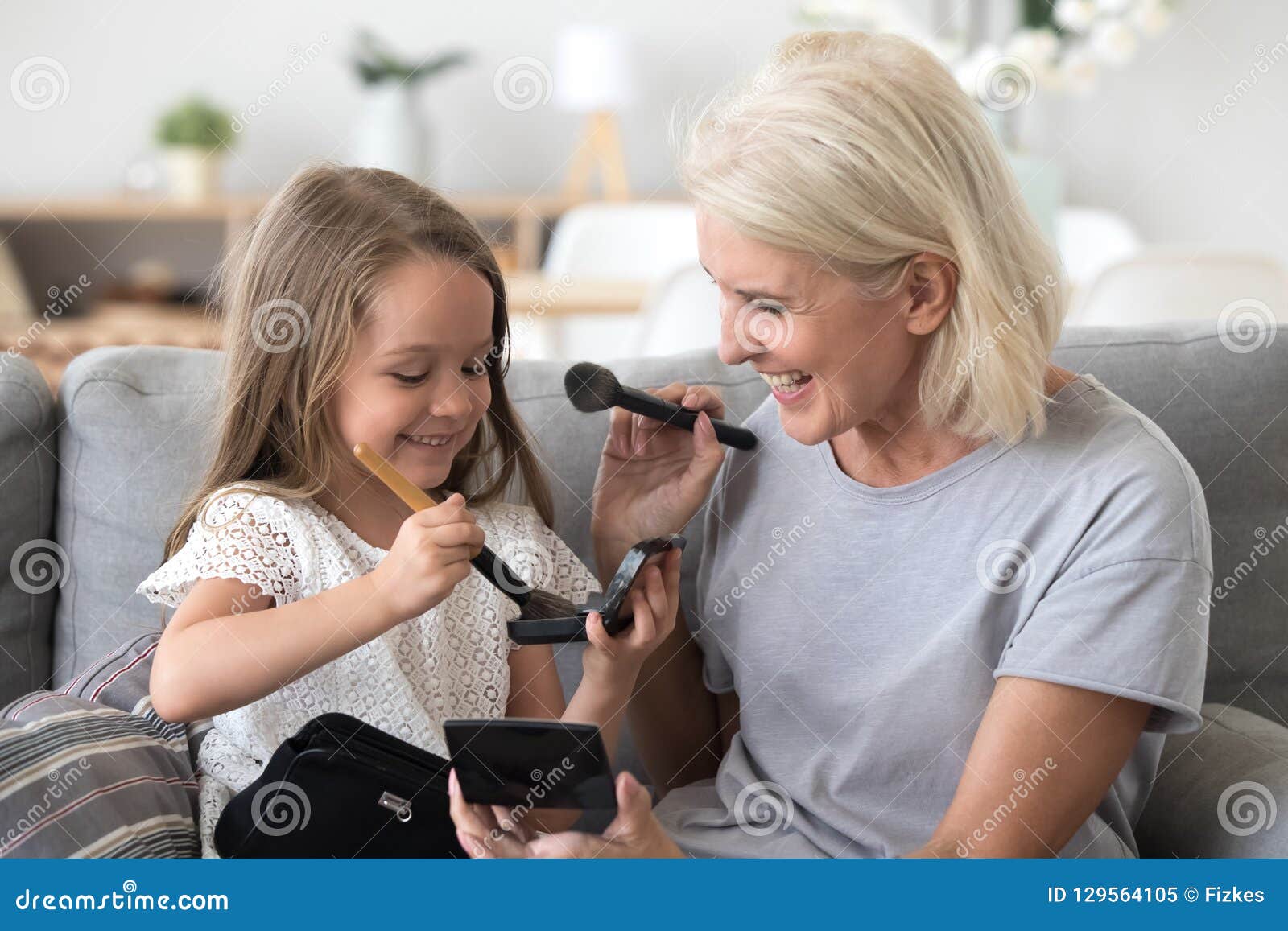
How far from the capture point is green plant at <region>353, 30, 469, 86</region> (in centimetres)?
459

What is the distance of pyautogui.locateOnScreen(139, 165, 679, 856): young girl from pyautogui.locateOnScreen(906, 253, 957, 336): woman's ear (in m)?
0.31

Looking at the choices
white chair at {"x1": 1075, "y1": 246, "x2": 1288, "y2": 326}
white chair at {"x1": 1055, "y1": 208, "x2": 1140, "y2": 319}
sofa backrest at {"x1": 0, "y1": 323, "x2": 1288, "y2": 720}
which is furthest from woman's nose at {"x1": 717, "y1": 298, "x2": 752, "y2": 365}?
white chair at {"x1": 1055, "y1": 208, "x2": 1140, "y2": 319}

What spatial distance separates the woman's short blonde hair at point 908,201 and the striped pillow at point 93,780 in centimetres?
71

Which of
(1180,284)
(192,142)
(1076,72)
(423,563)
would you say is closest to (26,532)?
(423,563)

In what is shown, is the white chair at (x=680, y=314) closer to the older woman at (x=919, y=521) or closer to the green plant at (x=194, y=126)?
the older woman at (x=919, y=521)

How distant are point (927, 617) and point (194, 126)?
3.97 metres

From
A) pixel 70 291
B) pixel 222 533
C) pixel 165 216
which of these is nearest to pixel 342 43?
pixel 165 216

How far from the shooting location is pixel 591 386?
129 cm

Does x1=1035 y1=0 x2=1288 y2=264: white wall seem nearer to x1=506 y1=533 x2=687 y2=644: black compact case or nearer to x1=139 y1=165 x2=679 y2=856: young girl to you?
x1=139 y1=165 x2=679 y2=856: young girl

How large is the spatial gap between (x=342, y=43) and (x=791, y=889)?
14.8 feet

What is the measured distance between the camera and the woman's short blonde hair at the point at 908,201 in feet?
3.69

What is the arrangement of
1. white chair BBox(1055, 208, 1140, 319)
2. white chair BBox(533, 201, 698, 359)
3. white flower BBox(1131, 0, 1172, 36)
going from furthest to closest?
white chair BBox(1055, 208, 1140, 319) → white chair BBox(533, 201, 698, 359) → white flower BBox(1131, 0, 1172, 36)

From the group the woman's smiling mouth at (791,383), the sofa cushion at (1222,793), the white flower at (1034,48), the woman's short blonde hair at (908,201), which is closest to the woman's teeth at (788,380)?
the woman's smiling mouth at (791,383)

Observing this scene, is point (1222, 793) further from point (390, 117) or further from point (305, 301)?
point (390, 117)
